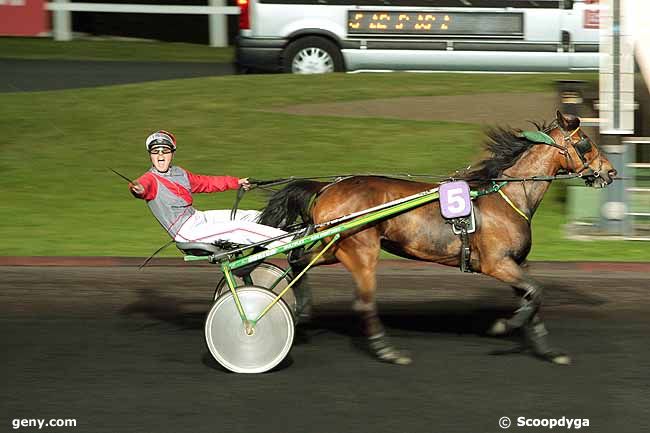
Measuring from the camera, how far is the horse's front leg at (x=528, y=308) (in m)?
7.22

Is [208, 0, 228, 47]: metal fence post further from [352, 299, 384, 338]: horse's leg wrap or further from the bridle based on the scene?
[352, 299, 384, 338]: horse's leg wrap

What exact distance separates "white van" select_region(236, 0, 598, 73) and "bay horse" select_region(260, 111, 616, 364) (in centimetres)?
984

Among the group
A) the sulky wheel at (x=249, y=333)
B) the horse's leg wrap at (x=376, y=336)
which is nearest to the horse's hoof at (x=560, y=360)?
the horse's leg wrap at (x=376, y=336)

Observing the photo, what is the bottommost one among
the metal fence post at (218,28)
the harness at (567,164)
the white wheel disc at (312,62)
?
the harness at (567,164)

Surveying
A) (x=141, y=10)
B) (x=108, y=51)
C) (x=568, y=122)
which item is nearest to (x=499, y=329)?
(x=568, y=122)

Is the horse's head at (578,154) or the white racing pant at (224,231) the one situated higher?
the horse's head at (578,154)

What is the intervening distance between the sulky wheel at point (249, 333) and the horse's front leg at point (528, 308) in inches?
52.9

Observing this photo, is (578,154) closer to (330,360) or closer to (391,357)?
(391,357)

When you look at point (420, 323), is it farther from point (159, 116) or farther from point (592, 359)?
point (159, 116)

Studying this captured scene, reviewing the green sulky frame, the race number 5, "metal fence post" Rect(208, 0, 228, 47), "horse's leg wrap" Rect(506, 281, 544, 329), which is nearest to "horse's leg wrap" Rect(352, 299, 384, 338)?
the green sulky frame

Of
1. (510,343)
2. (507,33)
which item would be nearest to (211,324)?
(510,343)

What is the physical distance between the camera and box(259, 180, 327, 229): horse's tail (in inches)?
296

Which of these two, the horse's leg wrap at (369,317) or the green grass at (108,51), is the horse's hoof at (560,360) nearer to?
the horse's leg wrap at (369,317)

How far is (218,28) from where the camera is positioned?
78.1 ft
